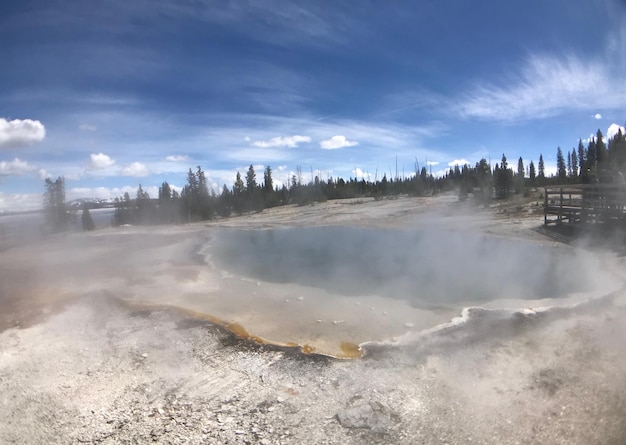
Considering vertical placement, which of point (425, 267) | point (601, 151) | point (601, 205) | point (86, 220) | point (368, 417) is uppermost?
point (601, 151)

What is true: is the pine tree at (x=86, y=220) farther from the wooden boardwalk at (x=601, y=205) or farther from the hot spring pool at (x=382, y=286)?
the wooden boardwalk at (x=601, y=205)

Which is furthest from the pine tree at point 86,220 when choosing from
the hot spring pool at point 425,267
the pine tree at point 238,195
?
the hot spring pool at point 425,267

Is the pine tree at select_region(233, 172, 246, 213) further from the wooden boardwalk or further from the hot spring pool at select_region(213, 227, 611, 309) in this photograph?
the wooden boardwalk

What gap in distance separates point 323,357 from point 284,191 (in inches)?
2233

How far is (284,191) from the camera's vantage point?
61344 mm

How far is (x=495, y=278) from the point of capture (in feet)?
31.0

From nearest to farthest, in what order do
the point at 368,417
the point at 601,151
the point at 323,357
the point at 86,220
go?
the point at 368,417
the point at 323,357
the point at 86,220
the point at 601,151

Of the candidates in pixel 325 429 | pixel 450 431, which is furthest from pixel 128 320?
pixel 450 431

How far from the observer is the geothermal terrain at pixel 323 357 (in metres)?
3.76

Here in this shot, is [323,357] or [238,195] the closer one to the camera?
[323,357]

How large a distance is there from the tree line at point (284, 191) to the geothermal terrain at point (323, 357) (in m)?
26.2

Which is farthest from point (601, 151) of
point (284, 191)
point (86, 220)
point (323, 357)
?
point (86, 220)

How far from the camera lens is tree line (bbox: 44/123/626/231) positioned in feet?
126

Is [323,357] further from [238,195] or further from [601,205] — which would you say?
[238,195]
